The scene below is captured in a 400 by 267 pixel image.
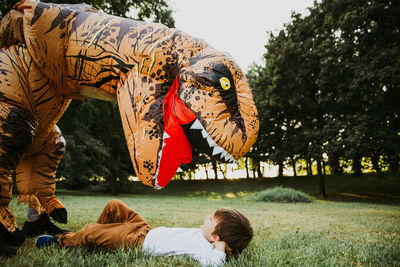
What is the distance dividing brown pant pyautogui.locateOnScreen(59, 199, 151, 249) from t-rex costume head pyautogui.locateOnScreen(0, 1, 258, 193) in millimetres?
877

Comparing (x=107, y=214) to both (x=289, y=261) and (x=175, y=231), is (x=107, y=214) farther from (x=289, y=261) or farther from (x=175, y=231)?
(x=289, y=261)

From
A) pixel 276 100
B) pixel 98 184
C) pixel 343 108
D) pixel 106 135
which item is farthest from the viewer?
pixel 98 184

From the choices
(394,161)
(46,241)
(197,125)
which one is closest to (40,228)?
(46,241)

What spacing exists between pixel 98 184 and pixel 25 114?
2228cm

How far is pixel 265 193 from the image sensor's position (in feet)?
40.5

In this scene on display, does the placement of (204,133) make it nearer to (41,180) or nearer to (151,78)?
(151,78)

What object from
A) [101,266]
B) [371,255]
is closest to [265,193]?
[371,255]

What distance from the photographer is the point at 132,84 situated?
181cm

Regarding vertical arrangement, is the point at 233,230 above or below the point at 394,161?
below

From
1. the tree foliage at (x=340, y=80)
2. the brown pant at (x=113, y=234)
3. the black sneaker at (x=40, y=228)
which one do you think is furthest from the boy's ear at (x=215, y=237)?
the tree foliage at (x=340, y=80)

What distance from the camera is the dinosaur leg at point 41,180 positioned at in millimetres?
2893

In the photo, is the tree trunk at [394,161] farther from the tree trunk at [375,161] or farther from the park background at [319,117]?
the tree trunk at [375,161]

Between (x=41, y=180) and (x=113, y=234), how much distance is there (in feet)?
4.25

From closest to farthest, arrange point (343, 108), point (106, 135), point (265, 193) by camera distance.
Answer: point (265, 193)
point (343, 108)
point (106, 135)
